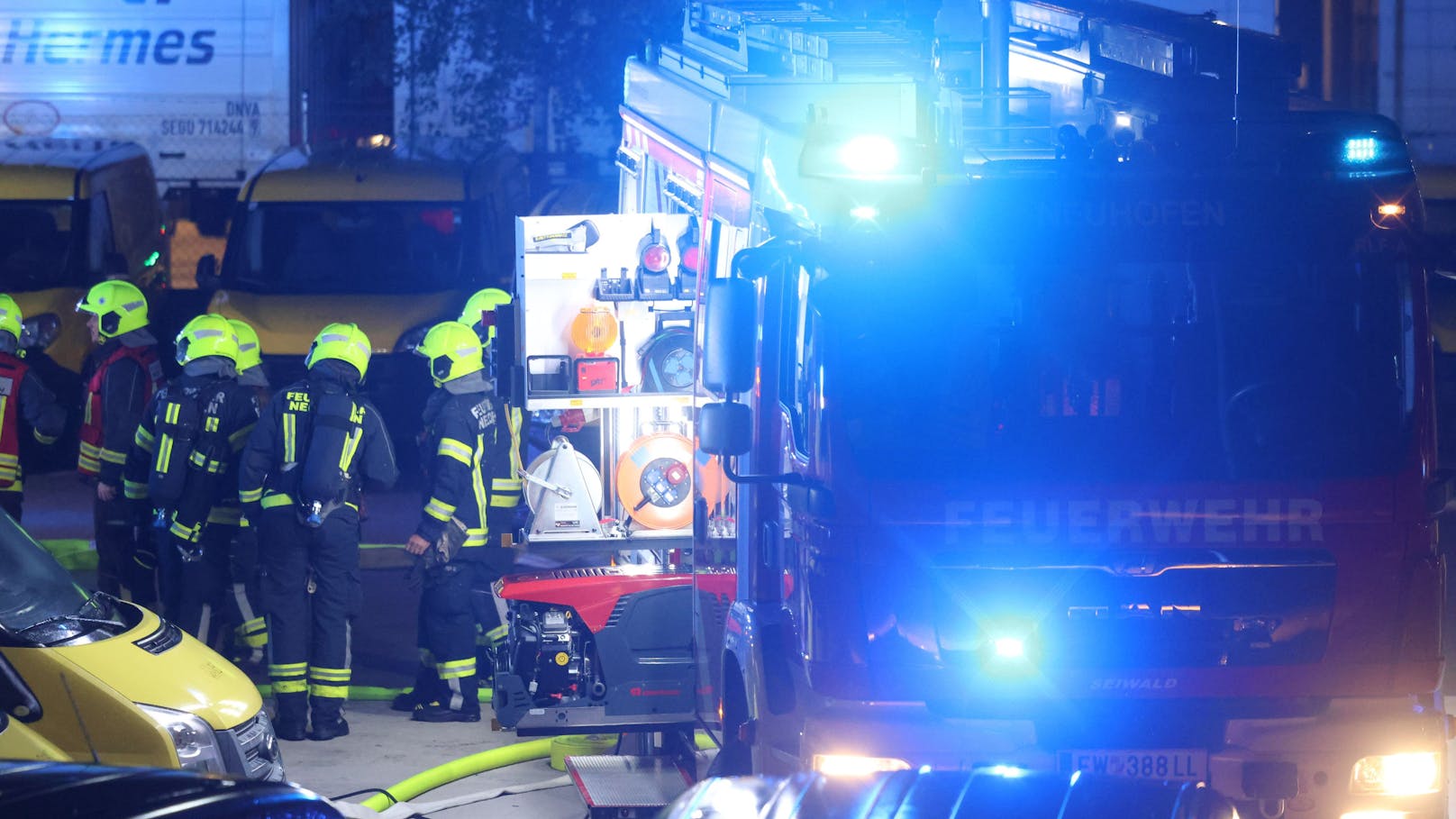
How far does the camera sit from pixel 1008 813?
11.8 ft

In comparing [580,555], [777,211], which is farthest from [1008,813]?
[580,555]

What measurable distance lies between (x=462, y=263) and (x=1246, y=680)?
36.7 feet

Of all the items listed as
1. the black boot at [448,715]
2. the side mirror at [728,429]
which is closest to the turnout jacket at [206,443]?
the black boot at [448,715]

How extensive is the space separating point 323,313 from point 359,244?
0.90 meters

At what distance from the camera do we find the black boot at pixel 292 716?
882 cm

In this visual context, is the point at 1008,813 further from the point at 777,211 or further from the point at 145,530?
the point at 145,530

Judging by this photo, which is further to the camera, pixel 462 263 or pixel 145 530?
pixel 462 263

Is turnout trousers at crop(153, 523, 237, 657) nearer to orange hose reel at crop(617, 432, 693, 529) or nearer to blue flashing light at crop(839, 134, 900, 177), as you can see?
orange hose reel at crop(617, 432, 693, 529)

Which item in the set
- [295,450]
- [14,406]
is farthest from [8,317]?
[295,450]

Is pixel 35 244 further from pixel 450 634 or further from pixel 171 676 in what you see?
pixel 171 676

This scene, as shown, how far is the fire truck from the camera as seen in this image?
212 inches

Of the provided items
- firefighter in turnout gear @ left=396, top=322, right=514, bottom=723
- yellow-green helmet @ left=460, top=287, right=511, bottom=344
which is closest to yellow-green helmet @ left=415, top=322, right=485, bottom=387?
firefighter in turnout gear @ left=396, top=322, right=514, bottom=723

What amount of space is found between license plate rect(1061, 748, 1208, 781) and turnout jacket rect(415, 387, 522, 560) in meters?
4.38

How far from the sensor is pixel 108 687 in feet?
19.3
